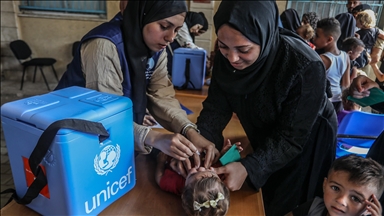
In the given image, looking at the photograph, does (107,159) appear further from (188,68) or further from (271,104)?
(188,68)

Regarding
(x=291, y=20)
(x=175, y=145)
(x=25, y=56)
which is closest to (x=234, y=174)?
(x=175, y=145)

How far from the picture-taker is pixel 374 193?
102cm

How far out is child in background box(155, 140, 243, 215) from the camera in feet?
2.96

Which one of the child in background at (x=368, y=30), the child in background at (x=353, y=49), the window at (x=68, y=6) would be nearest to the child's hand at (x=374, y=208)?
the child in background at (x=368, y=30)

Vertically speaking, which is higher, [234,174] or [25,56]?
[234,174]

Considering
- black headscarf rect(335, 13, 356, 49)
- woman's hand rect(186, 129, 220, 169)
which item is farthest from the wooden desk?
black headscarf rect(335, 13, 356, 49)

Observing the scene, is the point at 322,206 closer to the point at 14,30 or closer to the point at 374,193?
the point at 374,193

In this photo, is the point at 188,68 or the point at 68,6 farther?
the point at 68,6

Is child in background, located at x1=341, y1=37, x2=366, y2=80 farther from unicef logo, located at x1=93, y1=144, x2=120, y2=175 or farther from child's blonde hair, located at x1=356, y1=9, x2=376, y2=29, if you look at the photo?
unicef logo, located at x1=93, y1=144, x2=120, y2=175

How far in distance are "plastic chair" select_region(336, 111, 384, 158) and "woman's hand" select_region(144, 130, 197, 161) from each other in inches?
36.6

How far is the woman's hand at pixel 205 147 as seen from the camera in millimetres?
1099

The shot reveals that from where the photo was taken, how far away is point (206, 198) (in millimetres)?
922

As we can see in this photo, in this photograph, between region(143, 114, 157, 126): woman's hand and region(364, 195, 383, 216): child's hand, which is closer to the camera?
region(364, 195, 383, 216): child's hand

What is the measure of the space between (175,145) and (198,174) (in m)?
0.13
